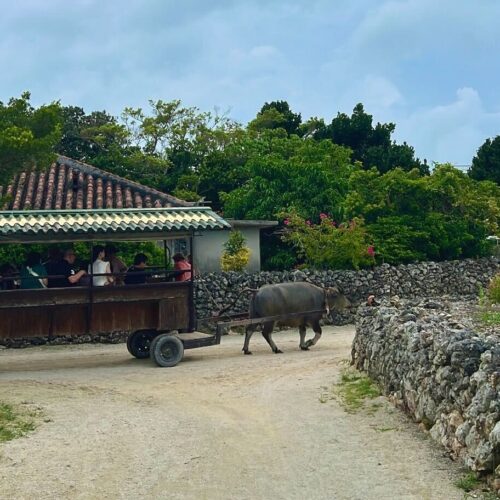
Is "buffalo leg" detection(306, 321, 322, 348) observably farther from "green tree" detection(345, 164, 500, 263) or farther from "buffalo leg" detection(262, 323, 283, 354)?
"green tree" detection(345, 164, 500, 263)

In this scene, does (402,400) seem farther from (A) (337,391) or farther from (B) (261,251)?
(B) (261,251)

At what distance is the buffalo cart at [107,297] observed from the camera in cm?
1586

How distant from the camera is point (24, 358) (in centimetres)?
1883

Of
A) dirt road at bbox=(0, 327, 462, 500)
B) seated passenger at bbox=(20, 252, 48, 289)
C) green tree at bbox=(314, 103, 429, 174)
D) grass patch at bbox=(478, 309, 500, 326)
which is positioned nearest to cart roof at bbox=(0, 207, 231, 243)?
seated passenger at bbox=(20, 252, 48, 289)

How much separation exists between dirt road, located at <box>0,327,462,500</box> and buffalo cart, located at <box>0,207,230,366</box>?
3.41ft

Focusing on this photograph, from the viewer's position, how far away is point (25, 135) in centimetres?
1491

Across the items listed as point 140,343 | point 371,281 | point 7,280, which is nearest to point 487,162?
point 371,281

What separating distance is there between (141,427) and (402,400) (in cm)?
319

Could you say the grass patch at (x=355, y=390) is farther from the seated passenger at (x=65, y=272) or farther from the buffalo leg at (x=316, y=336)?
the seated passenger at (x=65, y=272)

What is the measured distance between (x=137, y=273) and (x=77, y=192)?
6899 mm

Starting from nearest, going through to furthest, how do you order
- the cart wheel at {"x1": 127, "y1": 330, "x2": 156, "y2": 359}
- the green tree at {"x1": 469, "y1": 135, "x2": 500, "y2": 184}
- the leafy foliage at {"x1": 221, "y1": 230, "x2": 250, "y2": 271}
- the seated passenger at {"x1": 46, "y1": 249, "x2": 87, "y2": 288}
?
the seated passenger at {"x1": 46, "y1": 249, "x2": 87, "y2": 288}, the cart wheel at {"x1": 127, "y1": 330, "x2": 156, "y2": 359}, the leafy foliage at {"x1": 221, "y1": 230, "x2": 250, "y2": 271}, the green tree at {"x1": 469, "y1": 135, "x2": 500, "y2": 184}

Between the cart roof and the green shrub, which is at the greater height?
the cart roof

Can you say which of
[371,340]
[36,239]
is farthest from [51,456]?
[36,239]

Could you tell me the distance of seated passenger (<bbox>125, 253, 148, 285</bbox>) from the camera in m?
16.9
